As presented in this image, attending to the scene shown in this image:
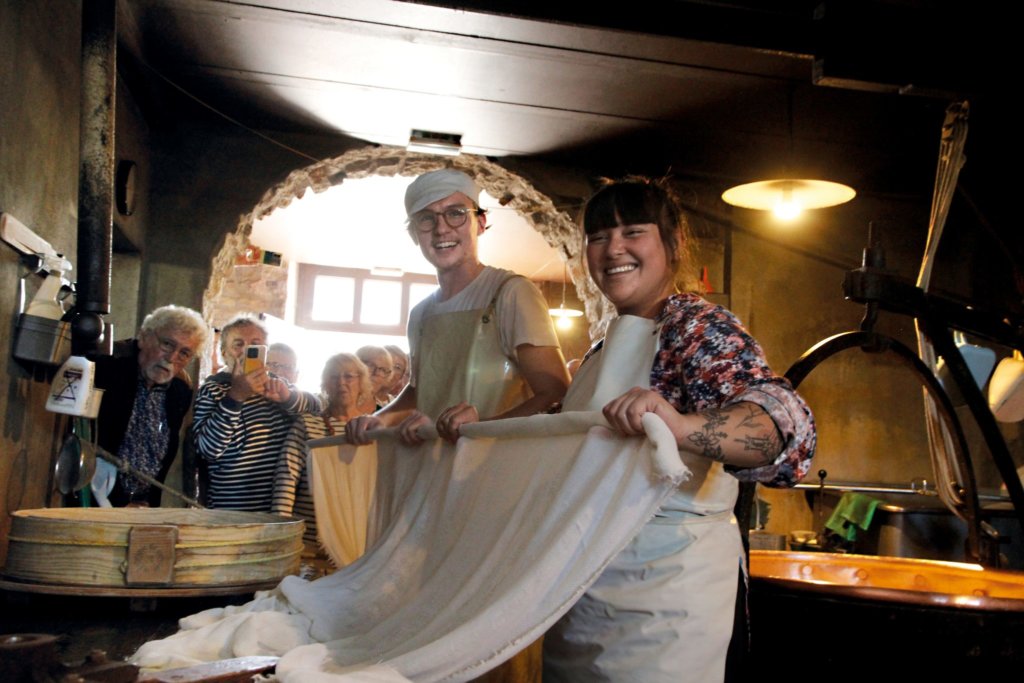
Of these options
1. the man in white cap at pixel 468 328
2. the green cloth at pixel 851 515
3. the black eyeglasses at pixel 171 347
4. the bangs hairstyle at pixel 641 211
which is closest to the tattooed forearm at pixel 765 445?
the bangs hairstyle at pixel 641 211

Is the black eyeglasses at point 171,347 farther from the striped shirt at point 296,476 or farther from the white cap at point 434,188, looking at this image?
the white cap at point 434,188

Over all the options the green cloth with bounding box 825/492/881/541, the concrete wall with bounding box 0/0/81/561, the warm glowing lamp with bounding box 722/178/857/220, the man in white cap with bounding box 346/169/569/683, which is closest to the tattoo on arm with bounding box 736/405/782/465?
the man in white cap with bounding box 346/169/569/683

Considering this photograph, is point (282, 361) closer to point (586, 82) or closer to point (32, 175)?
point (32, 175)

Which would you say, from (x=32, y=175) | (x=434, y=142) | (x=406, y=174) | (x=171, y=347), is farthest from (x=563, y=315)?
(x=32, y=175)

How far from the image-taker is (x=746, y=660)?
1.97 meters

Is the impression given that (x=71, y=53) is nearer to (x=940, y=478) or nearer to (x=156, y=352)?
(x=156, y=352)

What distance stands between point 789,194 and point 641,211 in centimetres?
387

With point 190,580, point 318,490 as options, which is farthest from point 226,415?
point 190,580

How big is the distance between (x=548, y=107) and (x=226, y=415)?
10.0 ft

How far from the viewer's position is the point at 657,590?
1.66 meters

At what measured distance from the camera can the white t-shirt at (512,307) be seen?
245cm

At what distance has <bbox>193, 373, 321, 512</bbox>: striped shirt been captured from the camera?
400 cm

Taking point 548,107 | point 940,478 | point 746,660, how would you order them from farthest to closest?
point 548,107
point 940,478
point 746,660

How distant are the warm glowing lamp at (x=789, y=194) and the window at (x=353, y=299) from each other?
10.2 m
